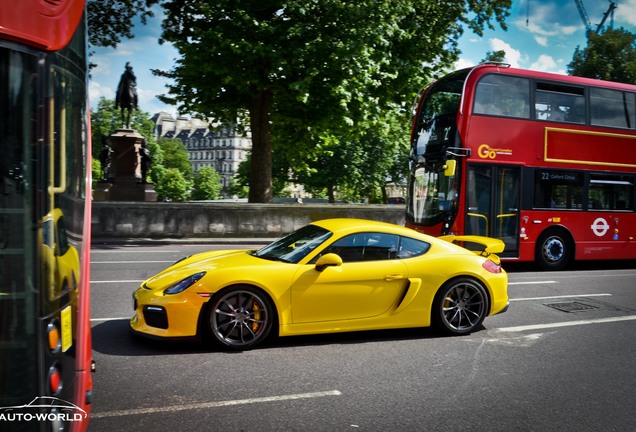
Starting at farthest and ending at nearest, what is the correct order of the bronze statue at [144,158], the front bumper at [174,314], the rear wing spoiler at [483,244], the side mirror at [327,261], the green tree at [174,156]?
the green tree at [174,156] < the bronze statue at [144,158] < the rear wing spoiler at [483,244] < the side mirror at [327,261] < the front bumper at [174,314]

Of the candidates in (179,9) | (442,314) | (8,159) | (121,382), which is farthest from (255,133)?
(8,159)

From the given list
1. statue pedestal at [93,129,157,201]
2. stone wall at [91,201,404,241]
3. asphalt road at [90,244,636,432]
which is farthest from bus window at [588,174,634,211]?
statue pedestal at [93,129,157,201]

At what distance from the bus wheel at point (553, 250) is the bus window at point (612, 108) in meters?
2.72

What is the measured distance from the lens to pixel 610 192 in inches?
535

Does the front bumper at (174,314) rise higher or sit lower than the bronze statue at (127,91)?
lower

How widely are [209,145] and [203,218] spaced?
142 metres

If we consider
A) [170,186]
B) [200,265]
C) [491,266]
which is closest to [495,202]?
[491,266]

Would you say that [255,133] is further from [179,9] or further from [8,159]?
[8,159]

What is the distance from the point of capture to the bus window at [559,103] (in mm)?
12562

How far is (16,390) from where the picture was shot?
7.39 ft

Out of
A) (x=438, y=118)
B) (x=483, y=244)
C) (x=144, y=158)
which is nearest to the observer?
(x=483, y=244)

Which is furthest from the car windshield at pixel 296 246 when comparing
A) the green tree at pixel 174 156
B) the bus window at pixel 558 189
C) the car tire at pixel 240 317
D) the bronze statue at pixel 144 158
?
the green tree at pixel 174 156

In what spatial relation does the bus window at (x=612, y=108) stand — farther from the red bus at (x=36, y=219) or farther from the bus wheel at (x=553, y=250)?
the red bus at (x=36, y=219)

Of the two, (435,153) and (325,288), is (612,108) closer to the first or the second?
(435,153)
